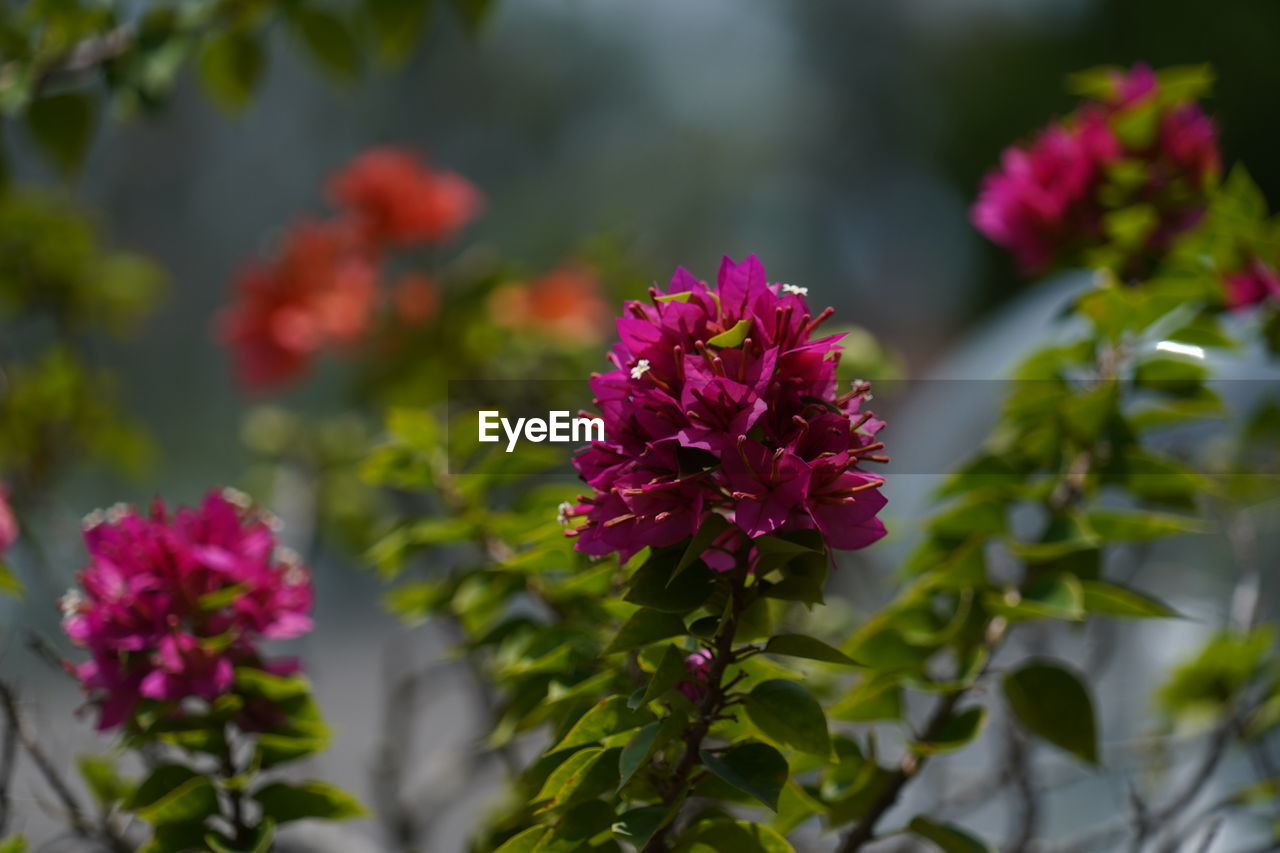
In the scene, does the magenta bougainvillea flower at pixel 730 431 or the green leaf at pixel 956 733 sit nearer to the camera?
the magenta bougainvillea flower at pixel 730 431

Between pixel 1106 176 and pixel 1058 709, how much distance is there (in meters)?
0.27

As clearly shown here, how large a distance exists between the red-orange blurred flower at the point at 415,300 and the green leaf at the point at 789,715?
1.93 feet

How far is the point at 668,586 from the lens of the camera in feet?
0.89

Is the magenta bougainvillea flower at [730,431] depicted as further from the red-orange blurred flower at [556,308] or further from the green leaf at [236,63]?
the red-orange blurred flower at [556,308]

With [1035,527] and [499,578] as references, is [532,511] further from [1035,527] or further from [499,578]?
[1035,527]

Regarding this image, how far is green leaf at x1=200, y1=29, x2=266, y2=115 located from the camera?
61 centimetres

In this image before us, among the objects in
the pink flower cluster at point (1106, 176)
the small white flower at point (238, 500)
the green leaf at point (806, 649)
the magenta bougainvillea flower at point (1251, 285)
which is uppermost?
the pink flower cluster at point (1106, 176)

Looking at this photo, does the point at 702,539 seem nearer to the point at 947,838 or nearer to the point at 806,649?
the point at 806,649

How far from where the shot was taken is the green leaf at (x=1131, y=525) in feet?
1.32

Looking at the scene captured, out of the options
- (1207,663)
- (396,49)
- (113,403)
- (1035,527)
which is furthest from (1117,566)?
(113,403)

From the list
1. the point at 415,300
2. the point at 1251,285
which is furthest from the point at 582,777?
the point at 415,300

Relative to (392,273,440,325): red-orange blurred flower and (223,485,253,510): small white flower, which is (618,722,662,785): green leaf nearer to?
(223,485,253,510): small white flower

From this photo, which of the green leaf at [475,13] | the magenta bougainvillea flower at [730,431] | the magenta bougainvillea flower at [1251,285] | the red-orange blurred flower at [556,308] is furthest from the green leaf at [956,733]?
the red-orange blurred flower at [556,308]

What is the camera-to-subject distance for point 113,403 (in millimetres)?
958
